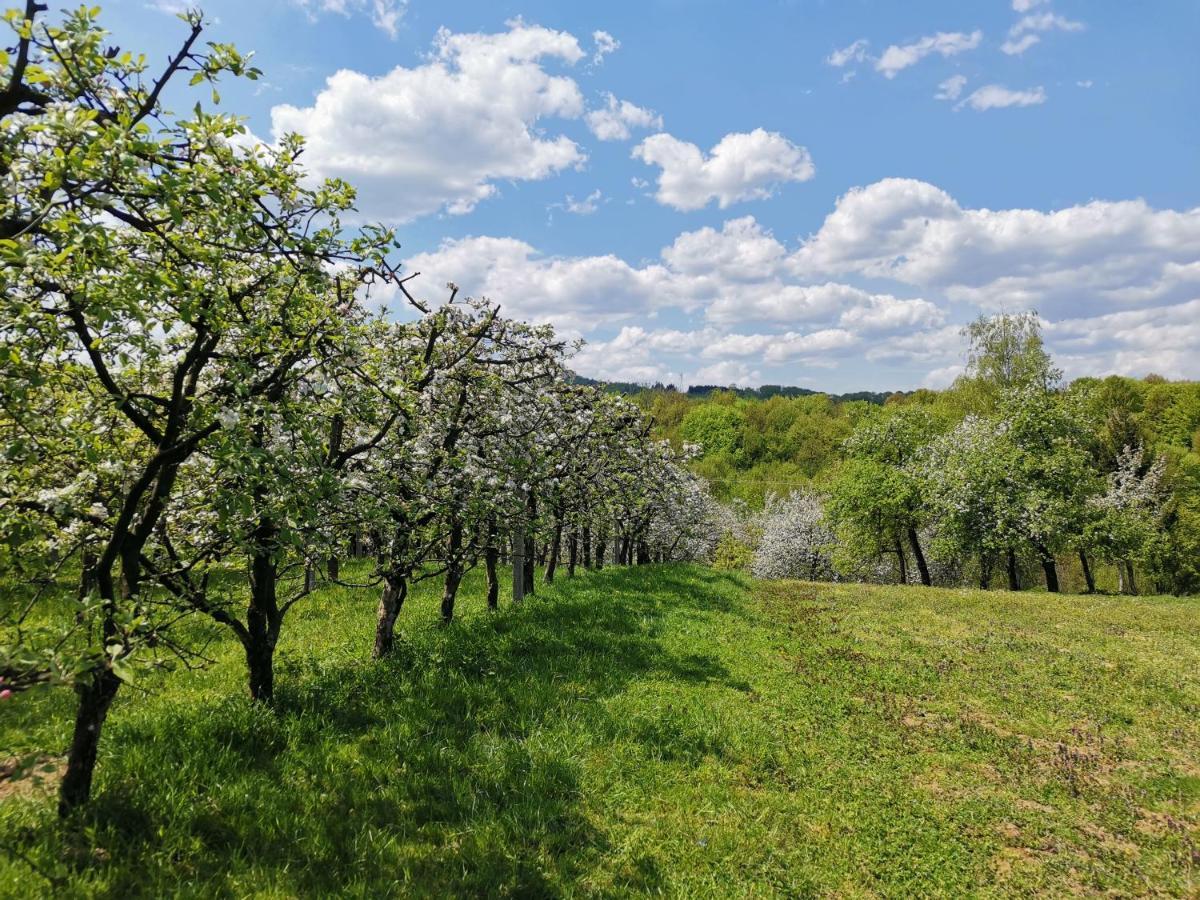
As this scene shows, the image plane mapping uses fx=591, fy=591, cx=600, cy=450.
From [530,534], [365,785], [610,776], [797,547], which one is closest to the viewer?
[365,785]

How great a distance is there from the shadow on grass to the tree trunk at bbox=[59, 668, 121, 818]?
235 millimetres

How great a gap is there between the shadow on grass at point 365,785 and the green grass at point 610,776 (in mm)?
29

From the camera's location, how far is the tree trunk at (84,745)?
518cm

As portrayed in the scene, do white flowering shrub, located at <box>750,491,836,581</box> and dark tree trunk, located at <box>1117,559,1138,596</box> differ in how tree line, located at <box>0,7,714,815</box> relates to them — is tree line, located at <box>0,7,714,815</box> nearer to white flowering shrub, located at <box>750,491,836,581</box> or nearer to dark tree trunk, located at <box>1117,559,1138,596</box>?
white flowering shrub, located at <box>750,491,836,581</box>

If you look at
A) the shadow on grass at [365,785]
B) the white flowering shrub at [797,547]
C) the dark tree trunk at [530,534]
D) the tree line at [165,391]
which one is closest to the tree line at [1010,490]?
the white flowering shrub at [797,547]

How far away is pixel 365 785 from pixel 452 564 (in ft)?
17.9

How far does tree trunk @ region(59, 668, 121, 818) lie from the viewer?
518 centimetres

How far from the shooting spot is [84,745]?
520 centimetres

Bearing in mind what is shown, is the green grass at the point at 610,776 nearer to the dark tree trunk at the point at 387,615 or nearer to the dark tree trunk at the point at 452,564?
the dark tree trunk at the point at 387,615

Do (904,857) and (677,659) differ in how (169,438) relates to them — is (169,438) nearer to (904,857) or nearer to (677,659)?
(904,857)

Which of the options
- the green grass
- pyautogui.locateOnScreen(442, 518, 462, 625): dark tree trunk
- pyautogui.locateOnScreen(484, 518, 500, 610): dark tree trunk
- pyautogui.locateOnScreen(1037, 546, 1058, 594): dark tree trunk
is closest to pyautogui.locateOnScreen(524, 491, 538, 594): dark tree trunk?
pyautogui.locateOnScreen(484, 518, 500, 610): dark tree trunk

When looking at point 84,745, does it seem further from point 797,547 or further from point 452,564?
point 797,547

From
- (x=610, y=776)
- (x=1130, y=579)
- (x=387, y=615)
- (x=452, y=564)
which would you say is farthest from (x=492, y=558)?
(x=1130, y=579)

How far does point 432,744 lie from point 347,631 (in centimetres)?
635
